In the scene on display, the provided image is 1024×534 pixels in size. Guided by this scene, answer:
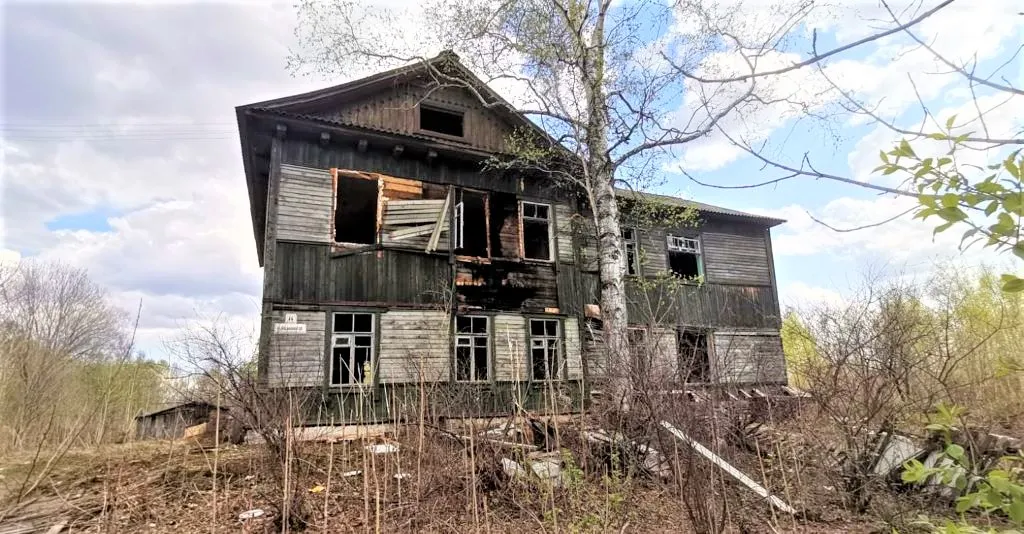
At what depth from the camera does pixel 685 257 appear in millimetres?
17922

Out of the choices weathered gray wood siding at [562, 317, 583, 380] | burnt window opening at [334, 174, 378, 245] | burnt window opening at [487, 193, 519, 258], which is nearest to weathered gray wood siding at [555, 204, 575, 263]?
burnt window opening at [487, 193, 519, 258]

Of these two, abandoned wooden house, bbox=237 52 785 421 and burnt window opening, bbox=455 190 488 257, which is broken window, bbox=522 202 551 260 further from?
burnt window opening, bbox=455 190 488 257

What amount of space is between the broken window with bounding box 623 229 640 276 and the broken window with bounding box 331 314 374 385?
827cm

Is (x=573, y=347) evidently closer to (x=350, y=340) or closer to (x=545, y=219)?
(x=545, y=219)

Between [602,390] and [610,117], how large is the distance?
285 inches

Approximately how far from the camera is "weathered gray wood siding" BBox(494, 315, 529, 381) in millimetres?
12750

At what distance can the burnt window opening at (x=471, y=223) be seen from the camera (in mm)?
13286

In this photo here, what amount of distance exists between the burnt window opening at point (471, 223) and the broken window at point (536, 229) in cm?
121

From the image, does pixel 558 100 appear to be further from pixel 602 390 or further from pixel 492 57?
pixel 602 390

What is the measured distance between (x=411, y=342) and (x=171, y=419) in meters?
6.80

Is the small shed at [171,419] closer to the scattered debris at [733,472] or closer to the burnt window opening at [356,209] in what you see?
the burnt window opening at [356,209]

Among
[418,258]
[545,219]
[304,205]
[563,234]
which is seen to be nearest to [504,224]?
[545,219]

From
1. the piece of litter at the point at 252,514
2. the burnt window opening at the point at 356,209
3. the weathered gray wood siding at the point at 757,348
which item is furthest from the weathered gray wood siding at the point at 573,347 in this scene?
the piece of litter at the point at 252,514

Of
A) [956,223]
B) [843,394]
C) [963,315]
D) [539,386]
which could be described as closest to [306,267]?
[539,386]
